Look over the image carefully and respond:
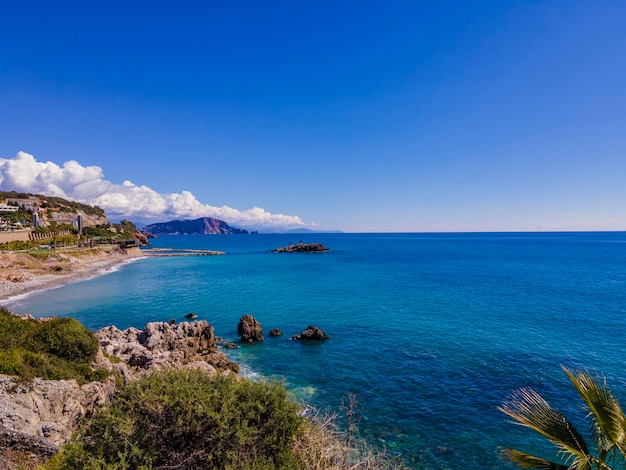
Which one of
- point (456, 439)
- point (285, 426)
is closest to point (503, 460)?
point (456, 439)

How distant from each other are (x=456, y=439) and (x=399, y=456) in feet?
11.2

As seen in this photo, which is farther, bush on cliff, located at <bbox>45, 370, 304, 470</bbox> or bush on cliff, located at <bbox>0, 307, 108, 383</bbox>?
bush on cliff, located at <bbox>0, 307, 108, 383</bbox>

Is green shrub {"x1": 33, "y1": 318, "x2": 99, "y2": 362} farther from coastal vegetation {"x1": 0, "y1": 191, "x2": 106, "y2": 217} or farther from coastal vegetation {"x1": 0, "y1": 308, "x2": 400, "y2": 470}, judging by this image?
coastal vegetation {"x1": 0, "y1": 191, "x2": 106, "y2": 217}

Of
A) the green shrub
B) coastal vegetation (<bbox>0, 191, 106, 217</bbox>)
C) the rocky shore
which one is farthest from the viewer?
coastal vegetation (<bbox>0, 191, 106, 217</bbox>)

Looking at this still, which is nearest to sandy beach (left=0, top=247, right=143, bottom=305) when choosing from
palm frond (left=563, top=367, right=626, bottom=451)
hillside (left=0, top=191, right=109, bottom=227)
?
palm frond (left=563, top=367, right=626, bottom=451)

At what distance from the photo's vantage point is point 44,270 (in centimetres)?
6788

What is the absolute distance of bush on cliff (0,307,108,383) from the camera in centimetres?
1305

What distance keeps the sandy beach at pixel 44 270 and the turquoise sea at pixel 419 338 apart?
5.19m

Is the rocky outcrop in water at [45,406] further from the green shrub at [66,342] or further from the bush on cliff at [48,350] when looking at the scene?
the green shrub at [66,342]

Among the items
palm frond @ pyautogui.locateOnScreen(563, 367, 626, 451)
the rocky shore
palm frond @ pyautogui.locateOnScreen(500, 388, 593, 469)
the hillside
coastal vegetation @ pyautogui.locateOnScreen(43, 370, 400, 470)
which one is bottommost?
the rocky shore

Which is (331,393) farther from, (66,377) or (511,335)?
(511,335)

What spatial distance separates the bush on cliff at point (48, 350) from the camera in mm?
13047

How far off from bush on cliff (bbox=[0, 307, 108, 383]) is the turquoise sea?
12158 mm

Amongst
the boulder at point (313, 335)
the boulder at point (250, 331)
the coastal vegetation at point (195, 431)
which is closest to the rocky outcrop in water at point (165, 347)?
the boulder at point (250, 331)
